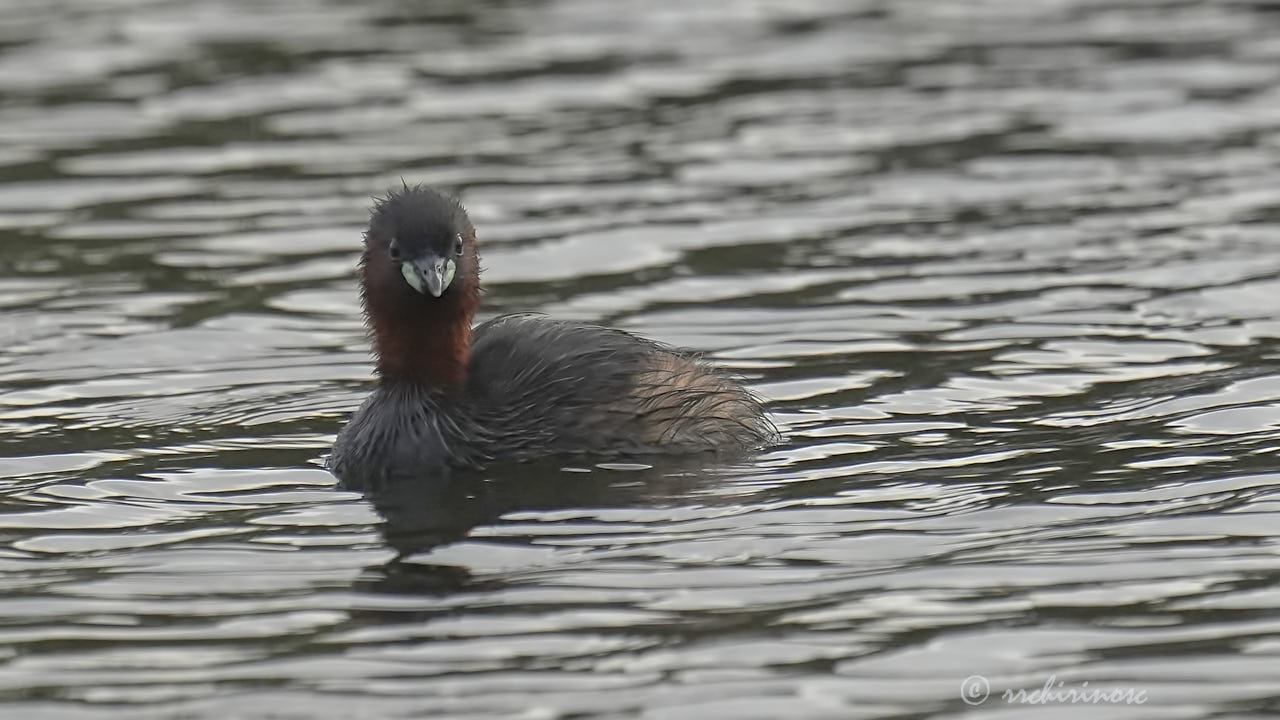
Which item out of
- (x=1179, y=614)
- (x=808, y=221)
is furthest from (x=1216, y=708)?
(x=808, y=221)

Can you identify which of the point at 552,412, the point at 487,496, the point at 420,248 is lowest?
the point at 487,496

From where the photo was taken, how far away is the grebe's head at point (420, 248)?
8805mm

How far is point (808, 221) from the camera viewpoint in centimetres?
1364

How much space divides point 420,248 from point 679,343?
2736mm

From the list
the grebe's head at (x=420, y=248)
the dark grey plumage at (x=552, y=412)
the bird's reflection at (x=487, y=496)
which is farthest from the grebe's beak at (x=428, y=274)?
the bird's reflection at (x=487, y=496)

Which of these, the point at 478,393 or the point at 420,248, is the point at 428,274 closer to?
the point at 420,248

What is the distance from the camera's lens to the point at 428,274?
28.8ft

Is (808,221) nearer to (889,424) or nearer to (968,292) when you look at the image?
(968,292)

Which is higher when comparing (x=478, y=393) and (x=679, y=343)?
(x=478, y=393)

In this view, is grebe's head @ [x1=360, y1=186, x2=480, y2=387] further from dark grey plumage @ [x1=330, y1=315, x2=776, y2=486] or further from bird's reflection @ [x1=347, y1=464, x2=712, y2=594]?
bird's reflection @ [x1=347, y1=464, x2=712, y2=594]

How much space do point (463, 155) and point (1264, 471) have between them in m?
8.07

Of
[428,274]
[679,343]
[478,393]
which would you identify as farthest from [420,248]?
[679,343]

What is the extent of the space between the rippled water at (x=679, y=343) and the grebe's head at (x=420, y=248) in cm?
82

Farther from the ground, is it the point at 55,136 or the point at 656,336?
the point at 55,136
